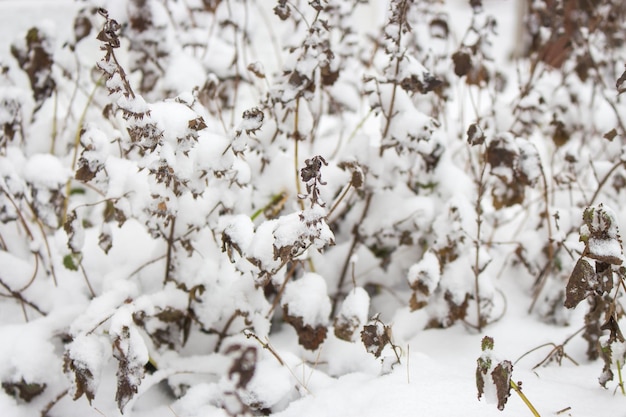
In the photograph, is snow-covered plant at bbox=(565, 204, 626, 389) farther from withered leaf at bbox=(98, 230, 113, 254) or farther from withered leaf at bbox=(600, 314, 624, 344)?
withered leaf at bbox=(98, 230, 113, 254)

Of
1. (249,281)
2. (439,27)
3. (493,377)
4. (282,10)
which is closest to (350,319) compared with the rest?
(249,281)

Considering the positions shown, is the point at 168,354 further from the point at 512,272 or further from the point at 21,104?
the point at 512,272

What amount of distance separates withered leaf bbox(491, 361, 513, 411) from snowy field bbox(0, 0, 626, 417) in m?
0.03

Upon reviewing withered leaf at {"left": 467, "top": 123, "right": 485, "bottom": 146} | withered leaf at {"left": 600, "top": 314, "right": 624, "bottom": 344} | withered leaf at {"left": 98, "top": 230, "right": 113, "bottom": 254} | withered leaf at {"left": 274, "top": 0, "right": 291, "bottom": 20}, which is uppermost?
withered leaf at {"left": 274, "top": 0, "right": 291, "bottom": 20}

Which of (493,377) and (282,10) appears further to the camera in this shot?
(282,10)

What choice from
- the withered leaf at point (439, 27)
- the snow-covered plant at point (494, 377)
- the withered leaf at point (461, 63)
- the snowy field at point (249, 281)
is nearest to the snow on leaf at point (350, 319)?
the snowy field at point (249, 281)

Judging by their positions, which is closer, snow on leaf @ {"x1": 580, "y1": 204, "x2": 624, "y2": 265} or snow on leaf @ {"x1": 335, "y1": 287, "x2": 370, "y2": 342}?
snow on leaf @ {"x1": 580, "y1": 204, "x2": 624, "y2": 265}

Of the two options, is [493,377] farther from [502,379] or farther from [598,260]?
[598,260]

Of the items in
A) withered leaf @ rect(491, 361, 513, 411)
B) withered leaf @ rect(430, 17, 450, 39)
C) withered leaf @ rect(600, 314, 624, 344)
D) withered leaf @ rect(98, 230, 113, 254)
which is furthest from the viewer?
withered leaf @ rect(430, 17, 450, 39)

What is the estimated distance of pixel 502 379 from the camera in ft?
2.99

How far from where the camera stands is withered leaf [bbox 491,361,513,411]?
0.91 meters

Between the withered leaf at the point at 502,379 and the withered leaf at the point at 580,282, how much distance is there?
0.18 metres

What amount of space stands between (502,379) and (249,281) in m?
0.61

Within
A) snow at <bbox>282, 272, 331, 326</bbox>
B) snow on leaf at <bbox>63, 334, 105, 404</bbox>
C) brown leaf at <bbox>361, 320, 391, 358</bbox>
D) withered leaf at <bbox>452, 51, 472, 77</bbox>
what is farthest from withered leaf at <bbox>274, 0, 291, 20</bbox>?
snow on leaf at <bbox>63, 334, 105, 404</bbox>
